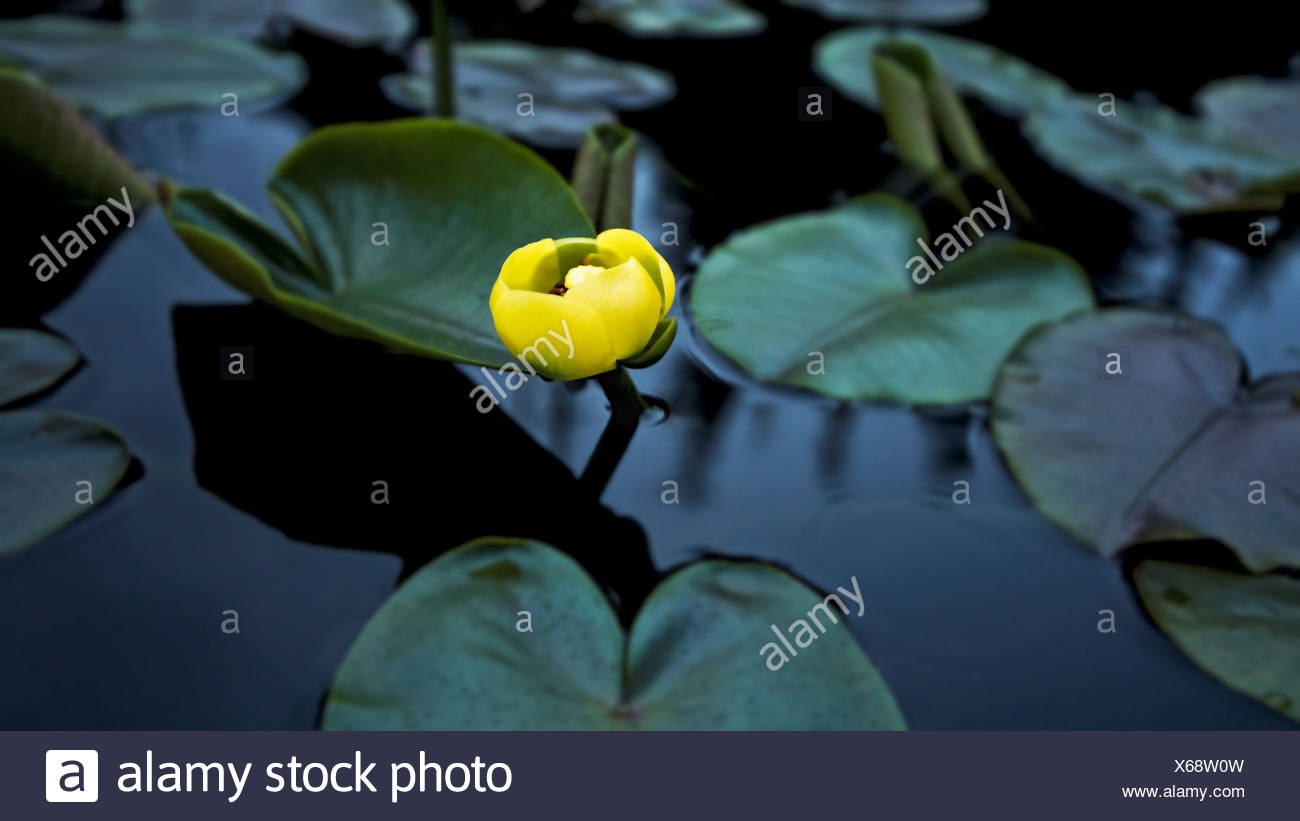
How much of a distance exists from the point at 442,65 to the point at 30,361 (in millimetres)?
794

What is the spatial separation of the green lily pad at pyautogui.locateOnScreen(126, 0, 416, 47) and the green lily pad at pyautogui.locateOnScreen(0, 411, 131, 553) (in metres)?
1.24

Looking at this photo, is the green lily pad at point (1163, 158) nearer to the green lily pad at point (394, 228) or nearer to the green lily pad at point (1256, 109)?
the green lily pad at point (1256, 109)

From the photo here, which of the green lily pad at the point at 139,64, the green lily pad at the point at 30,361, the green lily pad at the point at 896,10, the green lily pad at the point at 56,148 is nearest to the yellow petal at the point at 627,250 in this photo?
the green lily pad at the point at 30,361

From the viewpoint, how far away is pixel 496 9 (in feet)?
7.52

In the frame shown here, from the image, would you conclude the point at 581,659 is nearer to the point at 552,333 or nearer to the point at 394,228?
the point at 552,333

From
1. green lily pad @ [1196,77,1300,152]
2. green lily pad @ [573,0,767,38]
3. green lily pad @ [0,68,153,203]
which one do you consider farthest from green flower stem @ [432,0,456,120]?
green lily pad @ [1196,77,1300,152]

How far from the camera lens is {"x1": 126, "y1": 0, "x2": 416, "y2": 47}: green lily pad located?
198 cm

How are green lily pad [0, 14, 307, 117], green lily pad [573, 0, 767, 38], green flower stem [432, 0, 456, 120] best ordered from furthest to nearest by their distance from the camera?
green lily pad [573, 0, 767, 38] → green lily pad [0, 14, 307, 117] → green flower stem [432, 0, 456, 120]

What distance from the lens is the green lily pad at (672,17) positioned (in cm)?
221

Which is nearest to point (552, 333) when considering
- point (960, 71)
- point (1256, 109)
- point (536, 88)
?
point (536, 88)

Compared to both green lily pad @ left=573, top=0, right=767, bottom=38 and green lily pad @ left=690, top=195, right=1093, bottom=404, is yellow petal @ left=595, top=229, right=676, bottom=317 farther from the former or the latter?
green lily pad @ left=573, top=0, right=767, bottom=38
